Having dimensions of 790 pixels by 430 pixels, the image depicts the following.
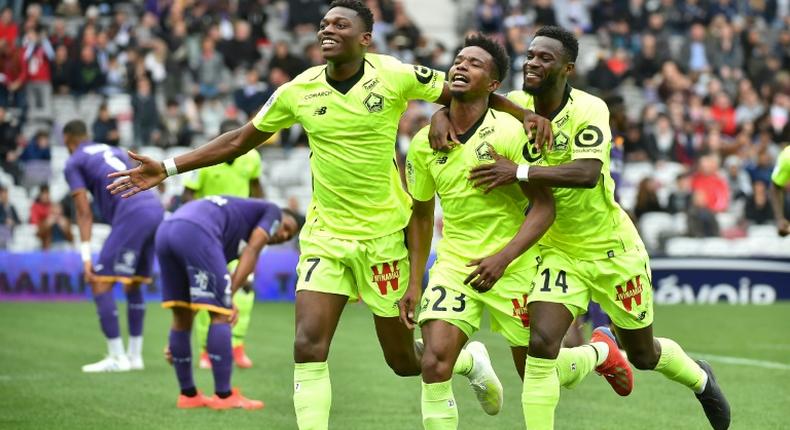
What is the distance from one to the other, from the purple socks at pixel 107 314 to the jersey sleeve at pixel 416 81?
6241 millimetres

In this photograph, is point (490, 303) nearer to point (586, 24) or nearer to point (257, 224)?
point (257, 224)

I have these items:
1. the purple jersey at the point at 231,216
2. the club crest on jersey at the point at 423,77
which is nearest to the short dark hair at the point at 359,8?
the club crest on jersey at the point at 423,77

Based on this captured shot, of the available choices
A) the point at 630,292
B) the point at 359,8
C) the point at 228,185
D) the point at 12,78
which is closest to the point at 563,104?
the point at 630,292

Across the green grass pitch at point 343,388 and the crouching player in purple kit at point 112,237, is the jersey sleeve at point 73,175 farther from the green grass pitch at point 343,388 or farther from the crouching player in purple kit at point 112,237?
the green grass pitch at point 343,388

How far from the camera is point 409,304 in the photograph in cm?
830

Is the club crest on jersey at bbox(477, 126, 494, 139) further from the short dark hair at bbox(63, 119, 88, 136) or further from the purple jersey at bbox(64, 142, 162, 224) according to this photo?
the short dark hair at bbox(63, 119, 88, 136)

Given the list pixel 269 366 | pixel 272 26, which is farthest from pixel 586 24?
pixel 269 366

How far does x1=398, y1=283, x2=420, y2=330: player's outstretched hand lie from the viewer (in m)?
8.30

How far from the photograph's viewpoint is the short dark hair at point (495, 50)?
823 cm

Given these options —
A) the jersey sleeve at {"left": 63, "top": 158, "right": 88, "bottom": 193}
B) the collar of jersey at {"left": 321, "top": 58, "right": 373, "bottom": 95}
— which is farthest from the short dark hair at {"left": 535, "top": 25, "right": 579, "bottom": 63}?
the jersey sleeve at {"left": 63, "top": 158, "right": 88, "bottom": 193}

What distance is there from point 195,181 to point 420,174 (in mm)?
5309

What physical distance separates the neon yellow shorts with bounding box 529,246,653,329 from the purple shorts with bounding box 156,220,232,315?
3.25 meters

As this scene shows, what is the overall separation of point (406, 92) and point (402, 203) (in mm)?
730

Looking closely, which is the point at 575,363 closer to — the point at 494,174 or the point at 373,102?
the point at 494,174
